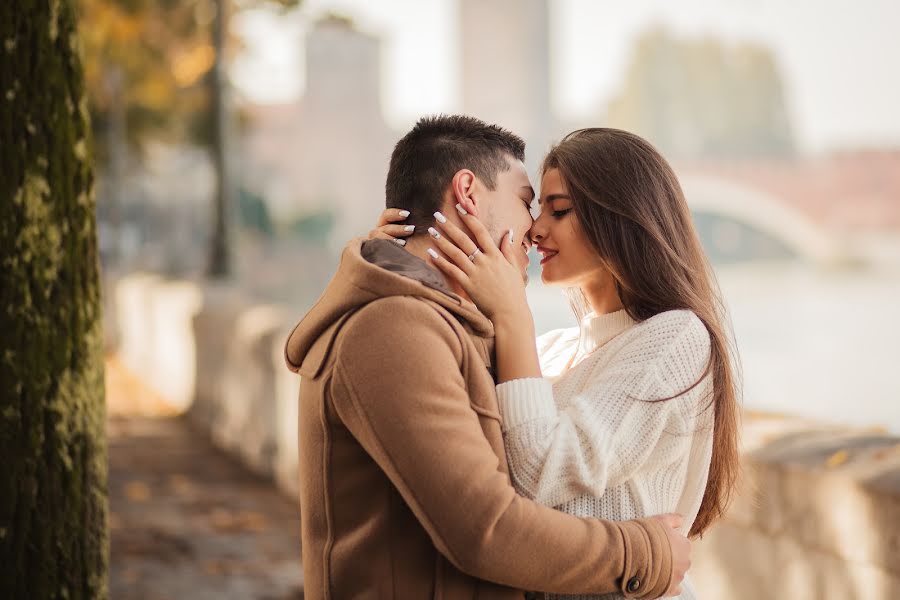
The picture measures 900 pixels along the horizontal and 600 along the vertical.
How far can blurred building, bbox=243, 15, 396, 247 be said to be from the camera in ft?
177

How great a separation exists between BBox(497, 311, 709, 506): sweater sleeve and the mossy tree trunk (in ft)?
4.63

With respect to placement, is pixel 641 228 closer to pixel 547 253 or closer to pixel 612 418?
pixel 547 253

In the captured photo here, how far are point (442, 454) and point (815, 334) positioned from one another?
38533mm

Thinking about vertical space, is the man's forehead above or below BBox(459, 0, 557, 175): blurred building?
below

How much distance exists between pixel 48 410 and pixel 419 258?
52.3 inches

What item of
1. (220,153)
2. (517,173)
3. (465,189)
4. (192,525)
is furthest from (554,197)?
(220,153)

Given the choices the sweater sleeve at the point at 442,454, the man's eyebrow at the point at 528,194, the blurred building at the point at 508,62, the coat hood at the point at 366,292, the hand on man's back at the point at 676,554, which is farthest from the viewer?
the blurred building at the point at 508,62

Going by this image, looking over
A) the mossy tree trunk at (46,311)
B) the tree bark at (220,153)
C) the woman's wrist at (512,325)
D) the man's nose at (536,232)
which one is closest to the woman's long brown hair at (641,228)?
the man's nose at (536,232)

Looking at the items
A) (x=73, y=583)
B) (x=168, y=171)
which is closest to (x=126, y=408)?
(x=73, y=583)

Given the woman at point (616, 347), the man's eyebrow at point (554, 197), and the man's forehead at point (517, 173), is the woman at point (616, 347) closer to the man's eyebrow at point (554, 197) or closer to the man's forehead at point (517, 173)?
the man's eyebrow at point (554, 197)

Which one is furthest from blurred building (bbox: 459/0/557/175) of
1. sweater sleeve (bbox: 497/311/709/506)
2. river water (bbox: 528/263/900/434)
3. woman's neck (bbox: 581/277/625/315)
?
sweater sleeve (bbox: 497/311/709/506)

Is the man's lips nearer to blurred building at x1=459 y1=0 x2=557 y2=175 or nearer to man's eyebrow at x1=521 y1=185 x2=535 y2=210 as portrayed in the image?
man's eyebrow at x1=521 y1=185 x2=535 y2=210

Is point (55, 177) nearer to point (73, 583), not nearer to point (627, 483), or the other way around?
point (73, 583)

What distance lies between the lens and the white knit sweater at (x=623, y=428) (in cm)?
206
